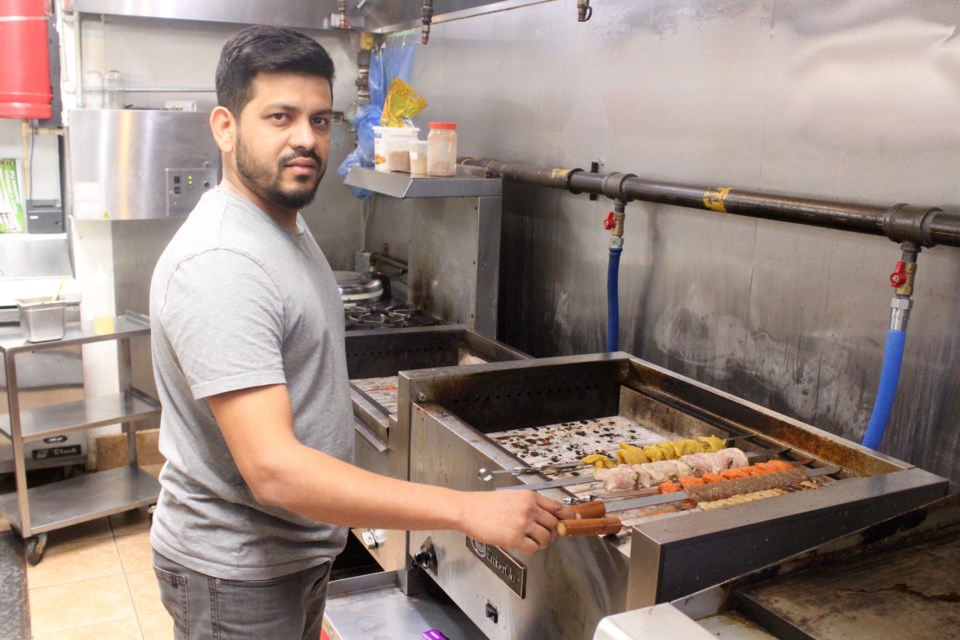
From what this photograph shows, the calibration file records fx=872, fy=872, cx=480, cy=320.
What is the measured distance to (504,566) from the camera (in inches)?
60.4

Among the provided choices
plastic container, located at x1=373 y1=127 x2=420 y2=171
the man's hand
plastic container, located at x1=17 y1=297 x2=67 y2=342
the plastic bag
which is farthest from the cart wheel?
the man's hand

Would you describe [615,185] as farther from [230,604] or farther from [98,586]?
[98,586]

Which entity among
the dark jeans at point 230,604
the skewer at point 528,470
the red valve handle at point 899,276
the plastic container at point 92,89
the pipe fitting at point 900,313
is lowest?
the dark jeans at point 230,604

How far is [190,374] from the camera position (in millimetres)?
1195

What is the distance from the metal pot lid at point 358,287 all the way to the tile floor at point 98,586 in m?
1.23

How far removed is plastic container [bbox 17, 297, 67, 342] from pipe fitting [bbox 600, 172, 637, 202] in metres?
2.09

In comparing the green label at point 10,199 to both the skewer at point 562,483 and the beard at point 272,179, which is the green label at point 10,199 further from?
the skewer at point 562,483

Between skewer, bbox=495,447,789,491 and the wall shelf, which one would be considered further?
the wall shelf

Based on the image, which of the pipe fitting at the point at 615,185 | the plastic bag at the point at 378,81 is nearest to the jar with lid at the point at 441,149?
the pipe fitting at the point at 615,185

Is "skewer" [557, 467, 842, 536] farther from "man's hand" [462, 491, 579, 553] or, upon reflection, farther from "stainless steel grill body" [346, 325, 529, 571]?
"stainless steel grill body" [346, 325, 529, 571]

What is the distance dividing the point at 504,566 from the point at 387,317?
1.52m

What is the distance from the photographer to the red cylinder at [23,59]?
358 centimetres

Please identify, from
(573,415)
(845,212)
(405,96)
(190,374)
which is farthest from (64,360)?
(845,212)

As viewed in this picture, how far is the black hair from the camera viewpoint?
129 cm
